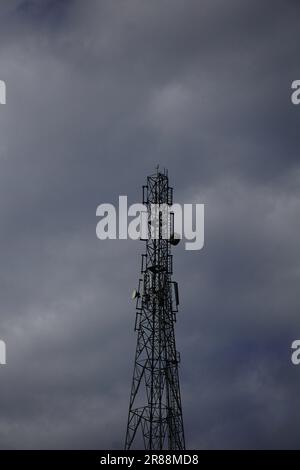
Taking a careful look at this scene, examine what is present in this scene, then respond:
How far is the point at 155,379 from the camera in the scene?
67.5 metres

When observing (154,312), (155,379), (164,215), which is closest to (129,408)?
(155,379)

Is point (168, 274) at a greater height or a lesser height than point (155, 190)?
lesser

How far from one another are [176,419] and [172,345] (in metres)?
6.08
